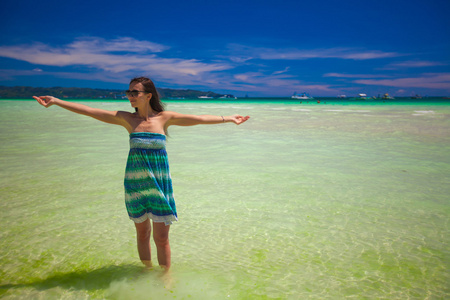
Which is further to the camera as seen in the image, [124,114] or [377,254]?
[377,254]

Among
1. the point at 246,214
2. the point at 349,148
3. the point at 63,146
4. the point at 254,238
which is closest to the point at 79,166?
the point at 63,146

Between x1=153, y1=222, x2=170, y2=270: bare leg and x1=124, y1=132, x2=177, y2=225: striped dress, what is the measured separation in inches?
5.1

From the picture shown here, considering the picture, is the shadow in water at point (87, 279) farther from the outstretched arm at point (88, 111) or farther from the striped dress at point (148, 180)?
the outstretched arm at point (88, 111)

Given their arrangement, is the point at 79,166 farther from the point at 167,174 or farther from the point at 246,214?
the point at 167,174

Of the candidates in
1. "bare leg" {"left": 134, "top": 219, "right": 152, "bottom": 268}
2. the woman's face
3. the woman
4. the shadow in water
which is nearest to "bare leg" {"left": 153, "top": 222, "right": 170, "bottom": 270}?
the woman

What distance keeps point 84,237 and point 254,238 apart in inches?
88.5

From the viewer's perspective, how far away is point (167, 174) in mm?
2711

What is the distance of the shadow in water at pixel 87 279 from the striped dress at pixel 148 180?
812mm

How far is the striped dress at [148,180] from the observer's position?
8.63 ft

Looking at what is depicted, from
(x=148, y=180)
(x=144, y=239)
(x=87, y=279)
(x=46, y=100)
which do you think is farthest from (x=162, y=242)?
(x=46, y=100)

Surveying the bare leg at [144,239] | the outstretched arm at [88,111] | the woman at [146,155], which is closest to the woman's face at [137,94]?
the woman at [146,155]

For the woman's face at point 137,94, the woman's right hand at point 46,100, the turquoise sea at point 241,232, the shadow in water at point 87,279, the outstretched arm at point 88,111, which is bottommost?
the shadow in water at point 87,279

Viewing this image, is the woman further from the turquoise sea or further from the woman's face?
the turquoise sea

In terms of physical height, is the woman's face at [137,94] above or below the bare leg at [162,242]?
above
